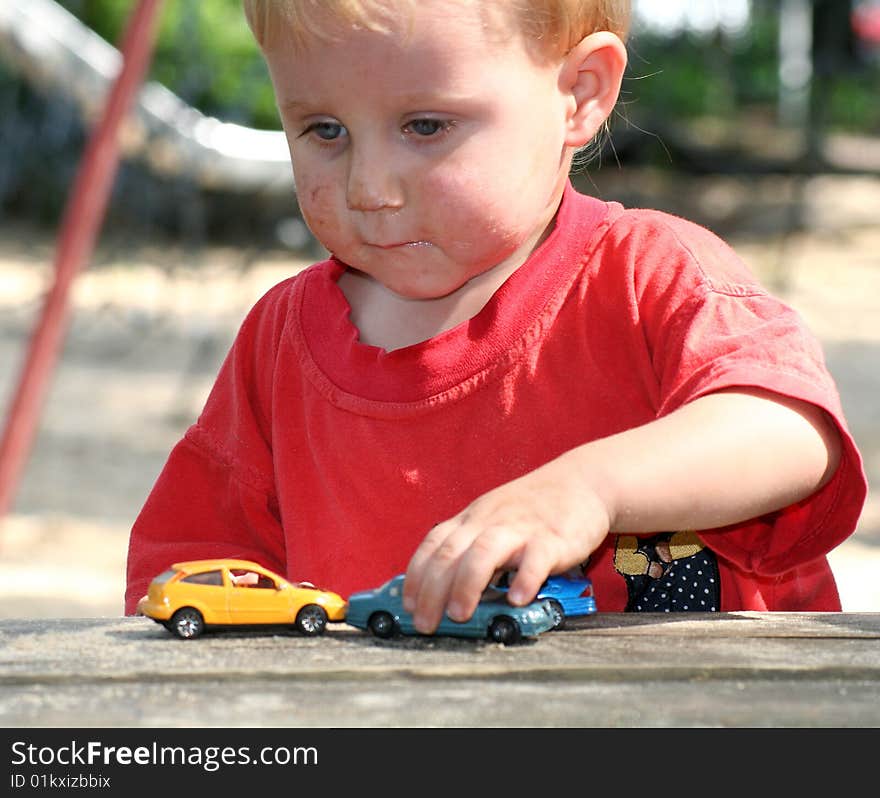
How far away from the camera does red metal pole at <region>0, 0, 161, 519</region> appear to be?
2072 mm

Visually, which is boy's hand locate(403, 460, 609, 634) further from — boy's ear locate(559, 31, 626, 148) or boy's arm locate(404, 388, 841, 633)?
boy's ear locate(559, 31, 626, 148)

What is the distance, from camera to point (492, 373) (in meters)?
1.46

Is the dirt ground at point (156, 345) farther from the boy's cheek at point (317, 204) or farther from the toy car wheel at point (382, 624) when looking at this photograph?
the toy car wheel at point (382, 624)

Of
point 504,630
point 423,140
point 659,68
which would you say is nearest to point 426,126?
point 423,140

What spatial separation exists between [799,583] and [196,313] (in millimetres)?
7162

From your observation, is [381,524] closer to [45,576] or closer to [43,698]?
[43,698]

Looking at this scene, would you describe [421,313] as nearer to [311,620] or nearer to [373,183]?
[373,183]

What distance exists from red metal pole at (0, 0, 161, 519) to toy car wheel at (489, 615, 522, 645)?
120cm

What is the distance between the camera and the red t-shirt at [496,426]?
138 cm

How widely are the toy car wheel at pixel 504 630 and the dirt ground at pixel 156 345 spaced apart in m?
1.33

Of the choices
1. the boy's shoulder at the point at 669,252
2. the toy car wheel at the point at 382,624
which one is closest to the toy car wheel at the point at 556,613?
the toy car wheel at the point at 382,624

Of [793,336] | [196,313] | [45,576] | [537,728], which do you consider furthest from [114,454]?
[537,728]

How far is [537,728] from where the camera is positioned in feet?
2.70

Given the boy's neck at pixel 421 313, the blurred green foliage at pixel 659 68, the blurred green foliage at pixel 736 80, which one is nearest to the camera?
the boy's neck at pixel 421 313
